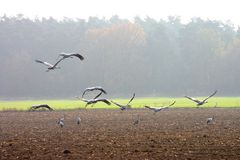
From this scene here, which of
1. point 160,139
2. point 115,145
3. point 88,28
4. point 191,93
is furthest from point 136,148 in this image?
point 88,28

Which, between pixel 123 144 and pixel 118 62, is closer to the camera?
pixel 123 144

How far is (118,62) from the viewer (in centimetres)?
10600

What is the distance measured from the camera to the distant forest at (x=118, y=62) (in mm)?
103625

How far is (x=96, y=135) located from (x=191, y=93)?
8270 centimetres

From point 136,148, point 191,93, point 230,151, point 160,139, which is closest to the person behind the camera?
point 230,151

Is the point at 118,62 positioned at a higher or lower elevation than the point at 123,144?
higher

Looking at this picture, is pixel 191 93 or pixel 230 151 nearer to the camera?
pixel 230 151

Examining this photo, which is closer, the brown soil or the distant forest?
the brown soil

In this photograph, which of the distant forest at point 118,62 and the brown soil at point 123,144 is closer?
the brown soil at point 123,144

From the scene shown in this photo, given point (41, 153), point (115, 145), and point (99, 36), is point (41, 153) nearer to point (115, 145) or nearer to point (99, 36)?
point (115, 145)

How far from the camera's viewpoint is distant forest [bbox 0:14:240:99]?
340ft

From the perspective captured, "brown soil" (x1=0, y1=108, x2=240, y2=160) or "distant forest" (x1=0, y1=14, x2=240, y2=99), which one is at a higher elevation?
"distant forest" (x1=0, y1=14, x2=240, y2=99)

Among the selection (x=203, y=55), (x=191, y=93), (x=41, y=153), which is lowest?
(x=41, y=153)

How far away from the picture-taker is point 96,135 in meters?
21.2
